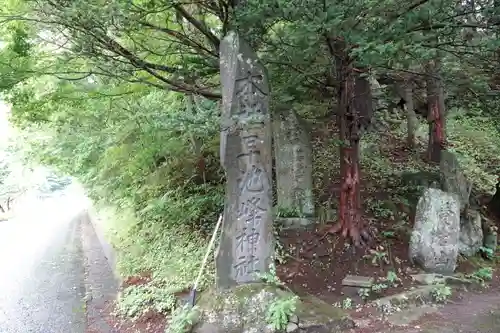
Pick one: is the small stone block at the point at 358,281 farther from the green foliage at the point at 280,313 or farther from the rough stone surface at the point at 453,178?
the rough stone surface at the point at 453,178

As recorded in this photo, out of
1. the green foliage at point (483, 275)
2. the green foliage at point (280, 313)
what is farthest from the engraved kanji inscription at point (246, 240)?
the green foliage at point (483, 275)

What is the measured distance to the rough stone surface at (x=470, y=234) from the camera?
714 centimetres

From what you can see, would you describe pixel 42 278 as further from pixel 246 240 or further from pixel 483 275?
pixel 483 275

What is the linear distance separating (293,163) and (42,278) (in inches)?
251

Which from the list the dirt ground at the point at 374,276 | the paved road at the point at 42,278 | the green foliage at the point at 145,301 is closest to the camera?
the dirt ground at the point at 374,276

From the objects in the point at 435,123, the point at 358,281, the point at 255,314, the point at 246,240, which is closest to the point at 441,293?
the point at 358,281

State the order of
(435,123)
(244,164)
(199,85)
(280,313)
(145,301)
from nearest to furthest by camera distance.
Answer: (280,313)
(244,164)
(145,301)
(199,85)
(435,123)

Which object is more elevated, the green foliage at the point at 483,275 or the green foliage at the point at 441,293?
the green foliage at the point at 483,275

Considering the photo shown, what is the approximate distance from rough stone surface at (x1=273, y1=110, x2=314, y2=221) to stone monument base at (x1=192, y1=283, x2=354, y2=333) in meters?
2.59

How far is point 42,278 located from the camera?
32.3 ft

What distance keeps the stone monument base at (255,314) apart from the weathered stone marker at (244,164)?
0.23 m

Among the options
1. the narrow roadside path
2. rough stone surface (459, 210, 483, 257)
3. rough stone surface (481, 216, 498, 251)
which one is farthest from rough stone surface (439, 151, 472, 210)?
the narrow roadside path

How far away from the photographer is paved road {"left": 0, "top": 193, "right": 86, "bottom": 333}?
23.8 feet

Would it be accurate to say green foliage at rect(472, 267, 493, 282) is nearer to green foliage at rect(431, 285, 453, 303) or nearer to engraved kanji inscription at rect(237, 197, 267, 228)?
green foliage at rect(431, 285, 453, 303)
